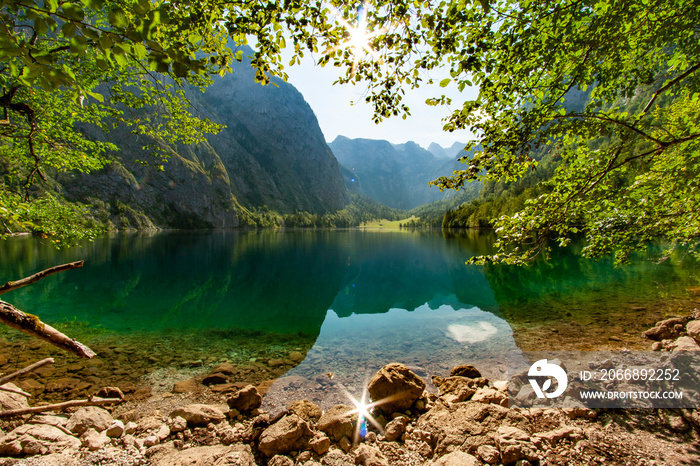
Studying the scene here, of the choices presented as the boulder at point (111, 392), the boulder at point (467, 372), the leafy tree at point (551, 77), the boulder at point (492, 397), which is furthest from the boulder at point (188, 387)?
the leafy tree at point (551, 77)

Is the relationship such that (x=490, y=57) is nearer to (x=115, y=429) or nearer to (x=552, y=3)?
(x=552, y=3)

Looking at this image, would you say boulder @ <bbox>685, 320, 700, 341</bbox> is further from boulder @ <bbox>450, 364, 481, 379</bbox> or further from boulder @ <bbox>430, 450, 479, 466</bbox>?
boulder @ <bbox>430, 450, 479, 466</bbox>

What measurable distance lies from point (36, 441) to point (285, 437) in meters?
4.76

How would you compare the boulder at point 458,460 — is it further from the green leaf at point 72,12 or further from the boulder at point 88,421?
the boulder at point 88,421

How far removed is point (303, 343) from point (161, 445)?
919cm

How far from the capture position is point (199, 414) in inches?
284

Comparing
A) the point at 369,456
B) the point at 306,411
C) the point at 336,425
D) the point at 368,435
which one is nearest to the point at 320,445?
the point at 336,425

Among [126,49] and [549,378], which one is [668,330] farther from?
[126,49]

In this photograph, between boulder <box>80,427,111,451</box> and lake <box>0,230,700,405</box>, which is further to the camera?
lake <box>0,230,700,405</box>

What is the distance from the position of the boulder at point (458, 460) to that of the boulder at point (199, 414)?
5.65 meters

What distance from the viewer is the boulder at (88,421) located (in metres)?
6.32

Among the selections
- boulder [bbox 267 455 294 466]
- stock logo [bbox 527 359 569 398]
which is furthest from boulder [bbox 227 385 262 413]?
stock logo [bbox 527 359 569 398]

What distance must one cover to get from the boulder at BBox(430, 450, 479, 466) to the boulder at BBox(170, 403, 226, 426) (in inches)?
222

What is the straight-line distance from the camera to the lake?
454 inches
